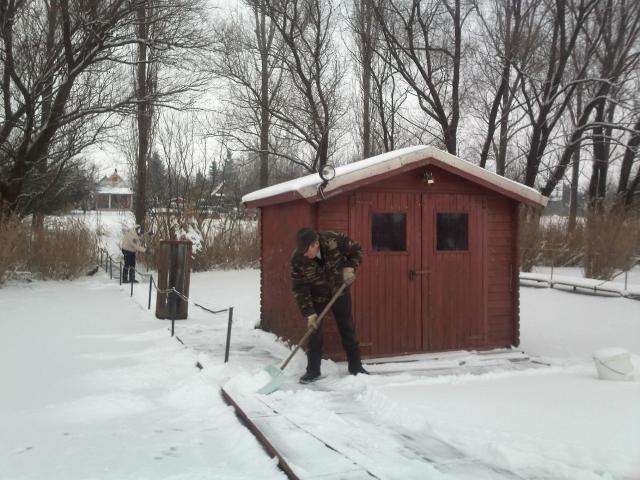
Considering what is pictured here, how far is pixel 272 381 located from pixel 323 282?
4.05 feet

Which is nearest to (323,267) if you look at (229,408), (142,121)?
(229,408)

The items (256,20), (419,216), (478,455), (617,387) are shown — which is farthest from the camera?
(256,20)

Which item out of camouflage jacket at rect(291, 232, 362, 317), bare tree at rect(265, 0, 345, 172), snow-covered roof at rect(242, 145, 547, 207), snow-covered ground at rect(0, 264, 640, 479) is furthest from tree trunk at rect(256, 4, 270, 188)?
camouflage jacket at rect(291, 232, 362, 317)

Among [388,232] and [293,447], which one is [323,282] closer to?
[388,232]

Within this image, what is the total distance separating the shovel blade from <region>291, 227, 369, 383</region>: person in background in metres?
0.39

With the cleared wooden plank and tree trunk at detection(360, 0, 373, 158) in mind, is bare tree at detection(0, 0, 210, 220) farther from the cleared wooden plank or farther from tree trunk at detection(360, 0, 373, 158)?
the cleared wooden plank

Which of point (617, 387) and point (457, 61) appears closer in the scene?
point (617, 387)

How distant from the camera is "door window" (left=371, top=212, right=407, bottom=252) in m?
7.32

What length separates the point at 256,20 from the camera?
24781mm

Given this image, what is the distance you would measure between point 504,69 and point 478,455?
748 inches

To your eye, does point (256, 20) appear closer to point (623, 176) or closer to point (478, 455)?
point (623, 176)

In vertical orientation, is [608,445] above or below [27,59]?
below

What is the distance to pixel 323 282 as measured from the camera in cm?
644

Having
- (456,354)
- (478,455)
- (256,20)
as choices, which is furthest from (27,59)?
(478,455)
